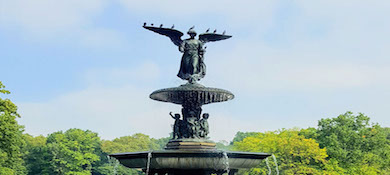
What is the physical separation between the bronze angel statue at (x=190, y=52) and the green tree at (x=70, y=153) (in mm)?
48419

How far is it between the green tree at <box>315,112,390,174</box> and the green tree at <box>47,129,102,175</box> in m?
34.5

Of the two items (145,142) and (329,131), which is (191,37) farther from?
(145,142)

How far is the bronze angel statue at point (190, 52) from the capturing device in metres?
15.1

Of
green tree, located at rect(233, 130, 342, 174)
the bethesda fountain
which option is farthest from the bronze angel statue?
green tree, located at rect(233, 130, 342, 174)

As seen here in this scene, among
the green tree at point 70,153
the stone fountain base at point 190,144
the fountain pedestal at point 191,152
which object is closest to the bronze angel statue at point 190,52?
the fountain pedestal at point 191,152

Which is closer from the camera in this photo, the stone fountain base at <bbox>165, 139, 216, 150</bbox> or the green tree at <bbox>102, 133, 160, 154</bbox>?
the stone fountain base at <bbox>165, 139, 216, 150</bbox>

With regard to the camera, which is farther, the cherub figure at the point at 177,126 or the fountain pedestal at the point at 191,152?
the cherub figure at the point at 177,126

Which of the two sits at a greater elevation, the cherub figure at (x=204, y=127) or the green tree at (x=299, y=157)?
the green tree at (x=299, y=157)

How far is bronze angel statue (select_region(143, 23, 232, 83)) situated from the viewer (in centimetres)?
1507

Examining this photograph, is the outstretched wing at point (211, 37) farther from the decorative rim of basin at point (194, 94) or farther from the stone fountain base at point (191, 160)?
the stone fountain base at point (191, 160)

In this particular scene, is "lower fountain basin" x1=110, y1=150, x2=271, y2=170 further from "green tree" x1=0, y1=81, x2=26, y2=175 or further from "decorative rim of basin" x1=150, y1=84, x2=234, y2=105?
"green tree" x1=0, y1=81, x2=26, y2=175

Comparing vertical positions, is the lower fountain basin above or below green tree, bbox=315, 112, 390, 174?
below

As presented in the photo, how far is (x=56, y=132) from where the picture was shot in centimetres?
6975

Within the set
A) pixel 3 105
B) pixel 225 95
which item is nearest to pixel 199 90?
pixel 225 95
